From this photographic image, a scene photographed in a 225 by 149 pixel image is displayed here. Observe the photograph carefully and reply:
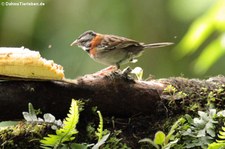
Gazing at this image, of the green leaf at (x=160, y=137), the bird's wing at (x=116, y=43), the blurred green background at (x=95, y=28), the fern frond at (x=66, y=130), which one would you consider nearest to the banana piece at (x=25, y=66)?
the fern frond at (x=66, y=130)

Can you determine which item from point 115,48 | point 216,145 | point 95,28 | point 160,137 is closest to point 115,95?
point 160,137

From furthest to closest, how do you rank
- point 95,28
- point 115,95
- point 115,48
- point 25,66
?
point 95,28
point 115,48
point 115,95
point 25,66

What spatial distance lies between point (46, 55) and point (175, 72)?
4.95 feet

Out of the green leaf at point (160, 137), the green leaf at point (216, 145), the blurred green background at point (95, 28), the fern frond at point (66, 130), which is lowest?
the green leaf at point (216, 145)

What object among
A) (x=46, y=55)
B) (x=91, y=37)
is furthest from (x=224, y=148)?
(x=46, y=55)

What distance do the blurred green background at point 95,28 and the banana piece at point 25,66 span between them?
2.81 m

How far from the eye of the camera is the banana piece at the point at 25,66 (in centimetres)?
219

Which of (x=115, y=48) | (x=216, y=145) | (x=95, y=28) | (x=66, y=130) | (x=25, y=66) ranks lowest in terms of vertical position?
(x=216, y=145)

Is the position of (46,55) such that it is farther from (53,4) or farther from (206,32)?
(206,32)

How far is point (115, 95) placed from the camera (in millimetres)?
2363

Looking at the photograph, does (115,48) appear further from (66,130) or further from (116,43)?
(66,130)

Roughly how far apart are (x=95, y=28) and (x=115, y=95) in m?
3.44

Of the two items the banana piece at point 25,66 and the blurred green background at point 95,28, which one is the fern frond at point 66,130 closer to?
the banana piece at point 25,66

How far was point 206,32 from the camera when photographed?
2418 millimetres
